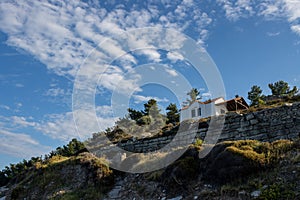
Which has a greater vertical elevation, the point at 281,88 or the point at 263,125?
the point at 281,88

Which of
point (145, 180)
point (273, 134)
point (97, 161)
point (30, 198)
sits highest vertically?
point (273, 134)

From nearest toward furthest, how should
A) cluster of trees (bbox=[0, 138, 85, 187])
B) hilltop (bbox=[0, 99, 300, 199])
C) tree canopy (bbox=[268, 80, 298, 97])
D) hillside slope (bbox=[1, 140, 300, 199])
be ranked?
hillside slope (bbox=[1, 140, 300, 199])
hilltop (bbox=[0, 99, 300, 199])
cluster of trees (bbox=[0, 138, 85, 187])
tree canopy (bbox=[268, 80, 298, 97])

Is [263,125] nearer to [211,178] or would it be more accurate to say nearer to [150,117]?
[211,178]

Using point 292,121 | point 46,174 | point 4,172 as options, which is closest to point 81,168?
point 46,174

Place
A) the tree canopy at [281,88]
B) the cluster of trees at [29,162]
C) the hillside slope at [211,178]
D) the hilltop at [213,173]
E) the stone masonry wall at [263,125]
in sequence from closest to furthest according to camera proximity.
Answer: the hillside slope at [211,178], the hilltop at [213,173], the stone masonry wall at [263,125], the cluster of trees at [29,162], the tree canopy at [281,88]

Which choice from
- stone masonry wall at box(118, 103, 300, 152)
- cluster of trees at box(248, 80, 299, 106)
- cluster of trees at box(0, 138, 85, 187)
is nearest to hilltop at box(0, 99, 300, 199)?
stone masonry wall at box(118, 103, 300, 152)

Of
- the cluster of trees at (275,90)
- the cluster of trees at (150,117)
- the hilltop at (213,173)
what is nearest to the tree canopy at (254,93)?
the cluster of trees at (275,90)

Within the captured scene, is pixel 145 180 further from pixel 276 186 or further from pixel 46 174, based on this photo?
pixel 46 174

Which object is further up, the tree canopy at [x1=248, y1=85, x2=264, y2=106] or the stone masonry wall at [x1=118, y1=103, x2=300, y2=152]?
the tree canopy at [x1=248, y1=85, x2=264, y2=106]

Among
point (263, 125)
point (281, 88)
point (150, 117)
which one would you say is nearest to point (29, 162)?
point (150, 117)

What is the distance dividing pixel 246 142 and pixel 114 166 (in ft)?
18.4

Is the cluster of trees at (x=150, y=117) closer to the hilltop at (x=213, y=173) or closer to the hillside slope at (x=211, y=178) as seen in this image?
the hilltop at (x=213, y=173)

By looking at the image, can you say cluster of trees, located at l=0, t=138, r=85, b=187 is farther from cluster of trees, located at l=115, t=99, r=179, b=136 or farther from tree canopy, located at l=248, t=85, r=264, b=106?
tree canopy, located at l=248, t=85, r=264, b=106

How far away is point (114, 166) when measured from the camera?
11.1 meters
